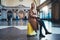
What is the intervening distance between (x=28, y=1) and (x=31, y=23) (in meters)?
26.3

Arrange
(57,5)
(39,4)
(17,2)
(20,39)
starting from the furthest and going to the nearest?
(17,2)
(39,4)
(57,5)
(20,39)

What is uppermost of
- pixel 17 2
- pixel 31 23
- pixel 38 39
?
pixel 17 2

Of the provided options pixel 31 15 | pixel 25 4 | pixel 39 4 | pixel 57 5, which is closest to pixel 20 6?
pixel 25 4

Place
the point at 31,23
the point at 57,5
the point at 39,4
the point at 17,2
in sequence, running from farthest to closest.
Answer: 1. the point at 17,2
2. the point at 39,4
3. the point at 57,5
4. the point at 31,23

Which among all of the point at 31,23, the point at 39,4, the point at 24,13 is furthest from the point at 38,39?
the point at 24,13

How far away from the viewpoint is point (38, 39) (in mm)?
6148

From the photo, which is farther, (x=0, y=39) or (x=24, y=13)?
(x=24, y=13)

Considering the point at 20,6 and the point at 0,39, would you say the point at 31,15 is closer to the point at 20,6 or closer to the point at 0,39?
the point at 0,39

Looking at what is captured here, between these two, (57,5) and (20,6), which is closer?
(57,5)

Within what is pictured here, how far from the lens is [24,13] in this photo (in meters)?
32.9

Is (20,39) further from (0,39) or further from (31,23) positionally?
(31,23)

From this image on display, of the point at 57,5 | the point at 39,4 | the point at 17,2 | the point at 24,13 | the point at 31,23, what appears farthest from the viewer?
the point at 17,2

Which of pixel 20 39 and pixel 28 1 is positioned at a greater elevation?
pixel 28 1

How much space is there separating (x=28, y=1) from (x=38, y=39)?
27448 mm
